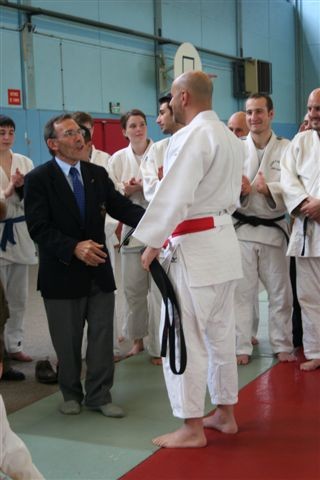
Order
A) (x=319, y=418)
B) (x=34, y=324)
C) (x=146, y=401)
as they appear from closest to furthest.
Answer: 1. (x=319, y=418)
2. (x=146, y=401)
3. (x=34, y=324)

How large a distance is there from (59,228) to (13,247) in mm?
947

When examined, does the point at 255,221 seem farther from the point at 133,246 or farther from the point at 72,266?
the point at 72,266

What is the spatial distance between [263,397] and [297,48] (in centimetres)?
1266

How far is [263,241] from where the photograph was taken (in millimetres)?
3900

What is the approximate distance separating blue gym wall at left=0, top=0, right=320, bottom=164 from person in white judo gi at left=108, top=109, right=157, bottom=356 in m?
3.80

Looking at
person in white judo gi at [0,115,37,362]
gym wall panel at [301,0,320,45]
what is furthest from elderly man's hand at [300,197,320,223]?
gym wall panel at [301,0,320,45]

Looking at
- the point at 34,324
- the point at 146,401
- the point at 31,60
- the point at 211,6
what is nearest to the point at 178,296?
the point at 146,401

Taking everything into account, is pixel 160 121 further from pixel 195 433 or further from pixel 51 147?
pixel 195 433

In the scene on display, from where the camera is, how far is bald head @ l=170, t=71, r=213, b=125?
2.75 meters

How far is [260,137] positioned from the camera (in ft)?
13.1

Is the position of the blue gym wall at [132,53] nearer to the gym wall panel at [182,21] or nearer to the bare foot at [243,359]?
the gym wall panel at [182,21]

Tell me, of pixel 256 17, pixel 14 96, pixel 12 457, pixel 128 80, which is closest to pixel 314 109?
pixel 12 457

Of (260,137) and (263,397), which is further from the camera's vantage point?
(260,137)

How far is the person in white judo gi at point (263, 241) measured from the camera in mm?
3918
